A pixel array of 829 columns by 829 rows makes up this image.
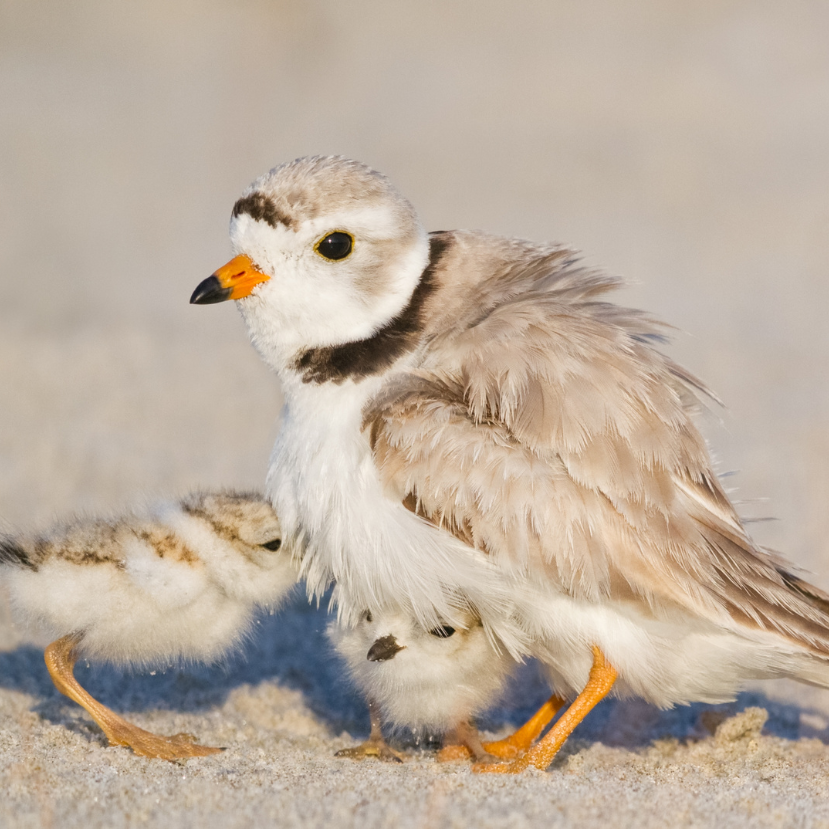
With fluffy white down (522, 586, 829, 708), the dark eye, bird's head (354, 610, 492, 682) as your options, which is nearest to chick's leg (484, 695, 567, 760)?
bird's head (354, 610, 492, 682)

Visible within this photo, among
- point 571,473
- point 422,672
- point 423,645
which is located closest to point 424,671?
point 422,672

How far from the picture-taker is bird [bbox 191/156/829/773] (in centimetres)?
308

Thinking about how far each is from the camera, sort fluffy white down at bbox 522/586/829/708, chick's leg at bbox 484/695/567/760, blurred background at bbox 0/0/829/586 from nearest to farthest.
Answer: fluffy white down at bbox 522/586/829/708, chick's leg at bbox 484/695/567/760, blurred background at bbox 0/0/829/586

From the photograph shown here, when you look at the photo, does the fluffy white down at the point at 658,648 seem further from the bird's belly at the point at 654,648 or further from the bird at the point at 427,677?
the bird at the point at 427,677

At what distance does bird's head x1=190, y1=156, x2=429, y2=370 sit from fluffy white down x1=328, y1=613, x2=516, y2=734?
3.10 ft

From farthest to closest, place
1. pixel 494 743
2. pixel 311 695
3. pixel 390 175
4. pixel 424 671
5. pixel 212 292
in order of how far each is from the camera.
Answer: pixel 390 175 < pixel 311 695 < pixel 494 743 < pixel 424 671 < pixel 212 292

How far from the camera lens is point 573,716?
10.6 feet

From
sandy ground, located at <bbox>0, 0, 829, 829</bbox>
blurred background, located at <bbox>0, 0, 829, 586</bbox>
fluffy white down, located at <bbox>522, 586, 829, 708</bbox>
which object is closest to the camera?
sandy ground, located at <bbox>0, 0, 829, 829</bbox>

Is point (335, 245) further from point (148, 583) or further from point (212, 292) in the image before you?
point (148, 583)

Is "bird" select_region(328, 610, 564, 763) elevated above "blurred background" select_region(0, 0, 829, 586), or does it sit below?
below

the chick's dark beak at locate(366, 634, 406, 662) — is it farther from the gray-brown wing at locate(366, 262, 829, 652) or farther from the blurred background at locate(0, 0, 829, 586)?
the blurred background at locate(0, 0, 829, 586)

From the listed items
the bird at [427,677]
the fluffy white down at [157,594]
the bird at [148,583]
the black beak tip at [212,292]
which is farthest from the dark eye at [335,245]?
the bird at [427,677]

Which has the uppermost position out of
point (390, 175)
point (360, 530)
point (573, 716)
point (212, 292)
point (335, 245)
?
point (390, 175)

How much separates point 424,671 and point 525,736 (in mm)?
592
